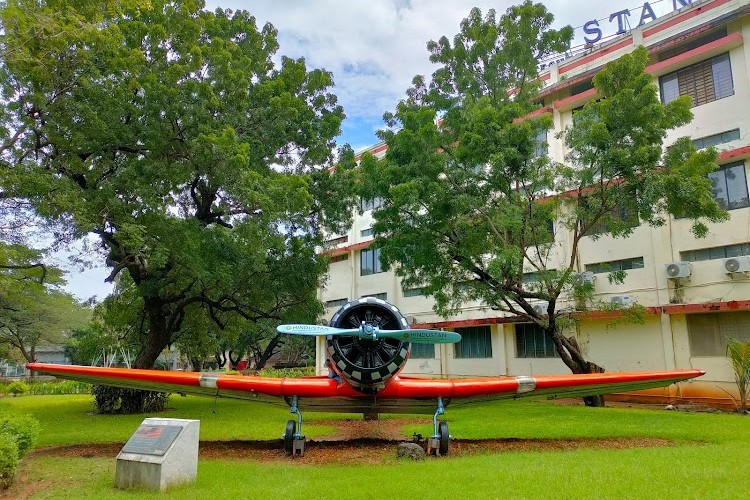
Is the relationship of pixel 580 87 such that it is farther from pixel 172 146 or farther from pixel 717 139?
pixel 172 146

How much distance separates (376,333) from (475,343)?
17.8 metres

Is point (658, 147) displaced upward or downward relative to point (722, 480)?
upward

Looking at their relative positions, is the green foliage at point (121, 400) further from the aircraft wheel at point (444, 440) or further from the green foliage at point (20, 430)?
the aircraft wheel at point (444, 440)

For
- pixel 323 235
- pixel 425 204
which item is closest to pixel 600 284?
pixel 425 204

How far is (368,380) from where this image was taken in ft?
27.7

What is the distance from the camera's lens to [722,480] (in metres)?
6.12

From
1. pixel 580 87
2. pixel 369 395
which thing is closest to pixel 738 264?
pixel 580 87

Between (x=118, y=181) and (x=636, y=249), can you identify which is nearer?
(x=118, y=181)

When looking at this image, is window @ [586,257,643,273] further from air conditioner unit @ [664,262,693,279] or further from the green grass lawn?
the green grass lawn

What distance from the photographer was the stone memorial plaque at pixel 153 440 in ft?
20.9

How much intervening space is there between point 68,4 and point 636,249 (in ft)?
63.9

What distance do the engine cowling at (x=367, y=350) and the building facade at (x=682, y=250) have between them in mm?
8027

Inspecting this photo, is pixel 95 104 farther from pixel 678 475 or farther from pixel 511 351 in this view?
pixel 511 351

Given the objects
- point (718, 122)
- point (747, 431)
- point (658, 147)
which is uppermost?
point (718, 122)
